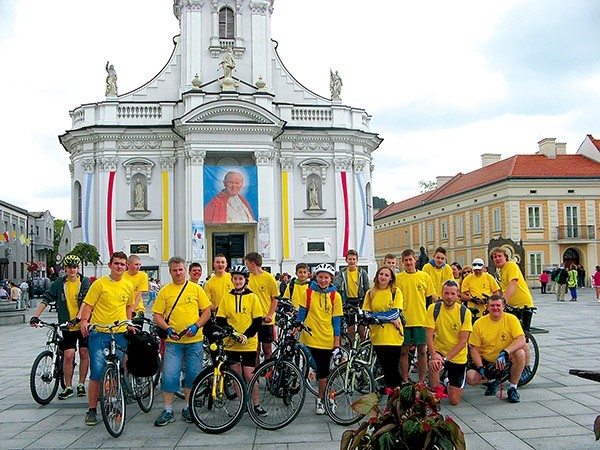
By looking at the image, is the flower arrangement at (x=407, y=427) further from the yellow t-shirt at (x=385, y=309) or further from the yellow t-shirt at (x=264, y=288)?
the yellow t-shirt at (x=264, y=288)

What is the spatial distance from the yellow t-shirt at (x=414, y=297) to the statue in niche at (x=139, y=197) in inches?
1013

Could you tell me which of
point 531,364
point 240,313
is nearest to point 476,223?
point 531,364

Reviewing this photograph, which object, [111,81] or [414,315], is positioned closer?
[414,315]

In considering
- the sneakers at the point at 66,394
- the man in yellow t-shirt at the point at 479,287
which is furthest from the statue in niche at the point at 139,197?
the man in yellow t-shirt at the point at 479,287

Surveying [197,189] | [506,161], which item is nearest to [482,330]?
[197,189]

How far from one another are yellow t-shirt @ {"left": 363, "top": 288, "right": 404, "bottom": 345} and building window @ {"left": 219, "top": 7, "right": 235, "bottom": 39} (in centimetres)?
2988

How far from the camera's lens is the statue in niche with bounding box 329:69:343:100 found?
35438 millimetres

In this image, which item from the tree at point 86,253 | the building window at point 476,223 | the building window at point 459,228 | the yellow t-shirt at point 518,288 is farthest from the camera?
the building window at point 459,228

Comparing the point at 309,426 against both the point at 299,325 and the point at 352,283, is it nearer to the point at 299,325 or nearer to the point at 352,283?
the point at 299,325

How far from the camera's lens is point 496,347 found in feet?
27.1

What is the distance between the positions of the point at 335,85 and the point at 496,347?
29.0 metres

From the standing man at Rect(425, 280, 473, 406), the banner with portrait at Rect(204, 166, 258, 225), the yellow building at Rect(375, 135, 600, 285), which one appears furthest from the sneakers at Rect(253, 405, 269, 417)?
the yellow building at Rect(375, 135, 600, 285)

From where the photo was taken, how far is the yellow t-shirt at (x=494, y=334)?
8203 mm

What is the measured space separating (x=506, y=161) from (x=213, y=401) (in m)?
44.7
